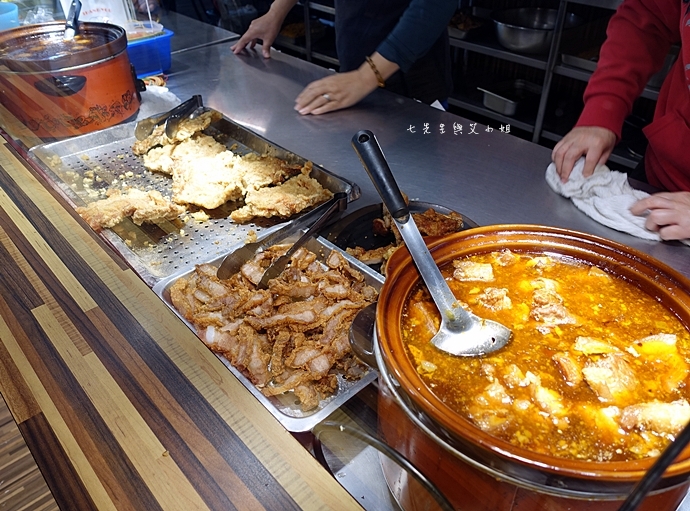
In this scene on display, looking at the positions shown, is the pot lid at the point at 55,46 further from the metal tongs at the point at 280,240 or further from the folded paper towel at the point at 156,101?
the metal tongs at the point at 280,240

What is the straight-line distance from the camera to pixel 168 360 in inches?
43.4

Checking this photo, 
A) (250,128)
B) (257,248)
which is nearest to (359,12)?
(250,128)

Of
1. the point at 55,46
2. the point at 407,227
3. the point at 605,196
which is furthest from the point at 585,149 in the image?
the point at 55,46

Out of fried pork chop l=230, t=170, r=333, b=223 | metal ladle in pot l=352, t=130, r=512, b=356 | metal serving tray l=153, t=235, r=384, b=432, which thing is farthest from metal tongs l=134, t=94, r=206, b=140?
metal ladle in pot l=352, t=130, r=512, b=356

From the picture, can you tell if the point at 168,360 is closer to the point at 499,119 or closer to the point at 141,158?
the point at 141,158

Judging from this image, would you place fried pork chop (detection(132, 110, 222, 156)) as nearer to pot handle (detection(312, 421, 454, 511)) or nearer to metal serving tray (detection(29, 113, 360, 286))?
metal serving tray (detection(29, 113, 360, 286))

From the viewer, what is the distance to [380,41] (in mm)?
3055

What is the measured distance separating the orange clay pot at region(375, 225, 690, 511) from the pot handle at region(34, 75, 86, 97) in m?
1.76

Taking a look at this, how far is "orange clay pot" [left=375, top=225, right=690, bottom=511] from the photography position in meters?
0.63

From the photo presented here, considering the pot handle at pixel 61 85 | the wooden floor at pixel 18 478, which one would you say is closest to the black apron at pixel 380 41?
the pot handle at pixel 61 85

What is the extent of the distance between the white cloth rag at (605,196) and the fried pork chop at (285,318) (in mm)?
893

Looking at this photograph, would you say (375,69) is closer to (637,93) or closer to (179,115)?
(179,115)

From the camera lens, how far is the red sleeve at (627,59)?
2.06 m

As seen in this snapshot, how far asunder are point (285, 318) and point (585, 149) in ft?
4.35
